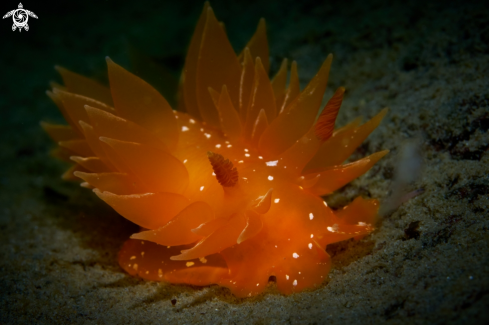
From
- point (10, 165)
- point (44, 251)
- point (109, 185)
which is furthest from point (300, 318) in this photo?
point (10, 165)

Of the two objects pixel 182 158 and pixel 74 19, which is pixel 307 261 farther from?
pixel 74 19

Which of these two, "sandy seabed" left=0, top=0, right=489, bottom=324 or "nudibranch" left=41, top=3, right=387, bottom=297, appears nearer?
"sandy seabed" left=0, top=0, right=489, bottom=324
